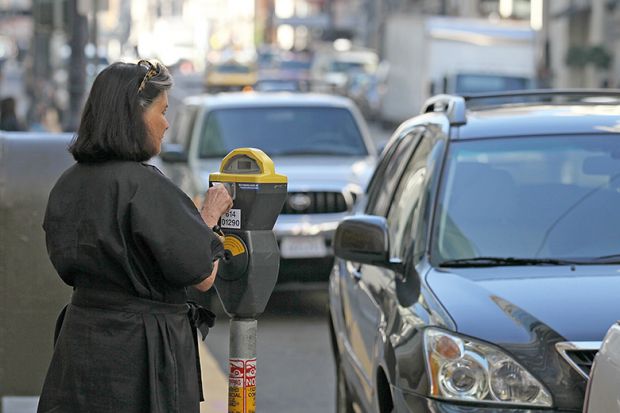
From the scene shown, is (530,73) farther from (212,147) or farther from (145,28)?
(145,28)

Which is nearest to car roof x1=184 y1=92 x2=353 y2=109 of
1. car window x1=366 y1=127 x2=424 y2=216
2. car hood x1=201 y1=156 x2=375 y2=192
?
car hood x1=201 y1=156 x2=375 y2=192

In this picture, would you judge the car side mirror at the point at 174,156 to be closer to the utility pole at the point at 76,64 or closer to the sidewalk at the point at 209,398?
the sidewalk at the point at 209,398

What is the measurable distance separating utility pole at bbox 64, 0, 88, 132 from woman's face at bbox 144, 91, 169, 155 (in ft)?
47.6

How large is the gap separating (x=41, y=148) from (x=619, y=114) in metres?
2.56

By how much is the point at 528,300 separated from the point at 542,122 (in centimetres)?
142

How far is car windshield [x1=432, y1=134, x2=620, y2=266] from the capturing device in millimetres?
5852

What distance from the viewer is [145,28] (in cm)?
15300

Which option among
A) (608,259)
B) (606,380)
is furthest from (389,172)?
(606,380)

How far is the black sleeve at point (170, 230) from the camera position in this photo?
425cm

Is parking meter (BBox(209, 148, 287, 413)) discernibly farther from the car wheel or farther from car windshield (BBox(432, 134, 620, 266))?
the car wheel

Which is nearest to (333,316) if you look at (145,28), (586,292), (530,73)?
(586,292)

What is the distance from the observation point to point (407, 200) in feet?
21.4

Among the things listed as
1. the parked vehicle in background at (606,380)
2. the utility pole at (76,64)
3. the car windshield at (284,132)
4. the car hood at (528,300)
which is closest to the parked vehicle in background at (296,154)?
the car windshield at (284,132)

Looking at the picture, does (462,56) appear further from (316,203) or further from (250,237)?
(250,237)
